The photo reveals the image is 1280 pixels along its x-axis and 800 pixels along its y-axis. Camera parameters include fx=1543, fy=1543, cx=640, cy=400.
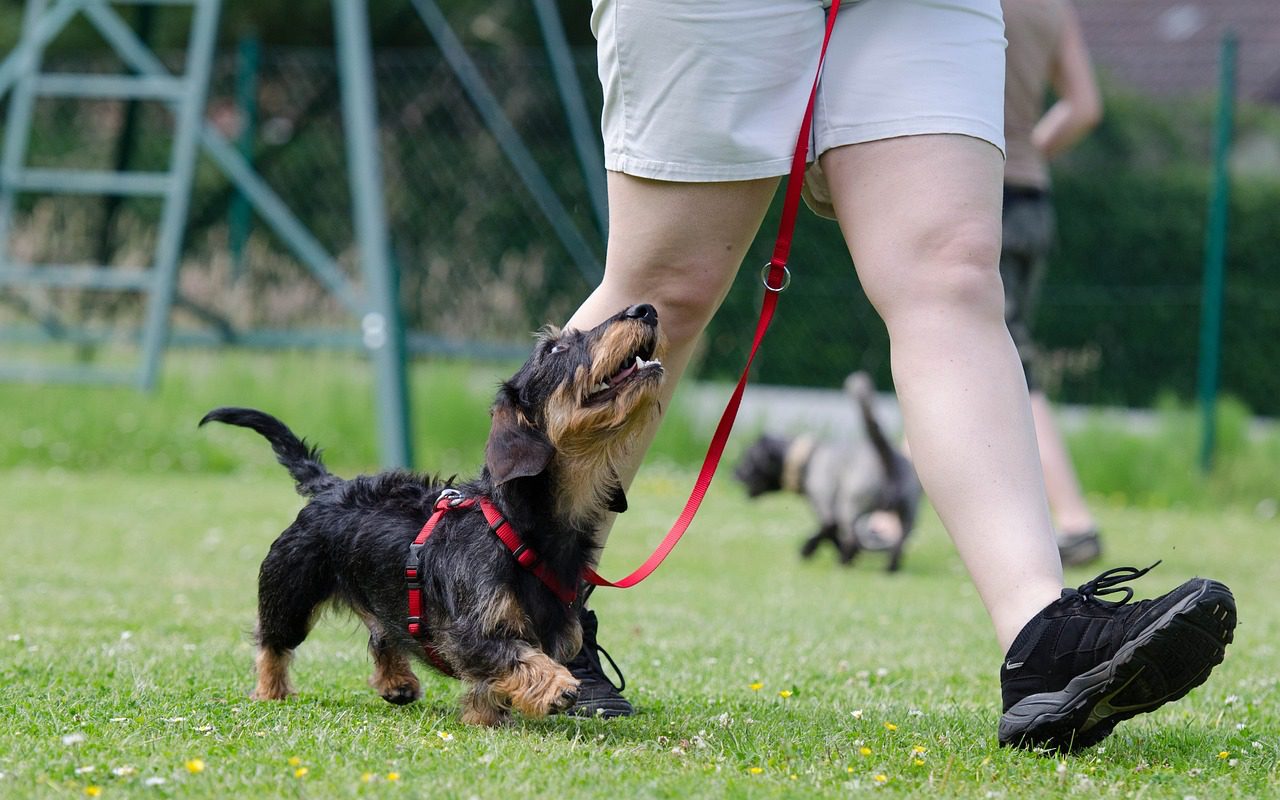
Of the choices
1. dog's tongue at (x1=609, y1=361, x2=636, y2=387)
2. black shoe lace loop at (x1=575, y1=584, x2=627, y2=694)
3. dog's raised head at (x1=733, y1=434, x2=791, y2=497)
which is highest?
dog's tongue at (x1=609, y1=361, x2=636, y2=387)

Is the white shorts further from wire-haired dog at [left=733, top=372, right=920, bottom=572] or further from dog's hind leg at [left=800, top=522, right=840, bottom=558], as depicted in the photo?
dog's hind leg at [left=800, top=522, right=840, bottom=558]

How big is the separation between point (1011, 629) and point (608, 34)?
4.87ft

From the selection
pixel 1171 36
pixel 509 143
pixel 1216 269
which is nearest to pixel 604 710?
pixel 1216 269

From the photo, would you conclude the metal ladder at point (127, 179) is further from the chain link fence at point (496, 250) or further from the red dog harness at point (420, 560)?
the red dog harness at point (420, 560)

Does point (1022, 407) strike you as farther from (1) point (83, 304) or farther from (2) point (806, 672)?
(1) point (83, 304)

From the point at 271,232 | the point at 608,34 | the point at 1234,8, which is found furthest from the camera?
the point at 1234,8

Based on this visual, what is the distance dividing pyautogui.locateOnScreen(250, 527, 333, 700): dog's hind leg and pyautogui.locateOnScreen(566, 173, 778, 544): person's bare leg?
0.87 meters

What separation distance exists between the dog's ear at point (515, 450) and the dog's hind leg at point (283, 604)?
594 mm

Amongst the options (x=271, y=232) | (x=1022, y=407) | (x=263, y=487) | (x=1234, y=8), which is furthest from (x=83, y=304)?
(x=1234, y=8)

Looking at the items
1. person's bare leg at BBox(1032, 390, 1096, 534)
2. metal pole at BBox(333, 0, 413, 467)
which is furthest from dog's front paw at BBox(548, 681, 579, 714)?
metal pole at BBox(333, 0, 413, 467)

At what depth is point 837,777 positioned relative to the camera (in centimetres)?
279

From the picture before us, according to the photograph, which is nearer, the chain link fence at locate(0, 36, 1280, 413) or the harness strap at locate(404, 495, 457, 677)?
the harness strap at locate(404, 495, 457, 677)

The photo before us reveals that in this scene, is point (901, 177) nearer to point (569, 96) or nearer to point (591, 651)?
point (591, 651)

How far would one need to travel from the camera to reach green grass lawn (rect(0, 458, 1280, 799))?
2713 mm
